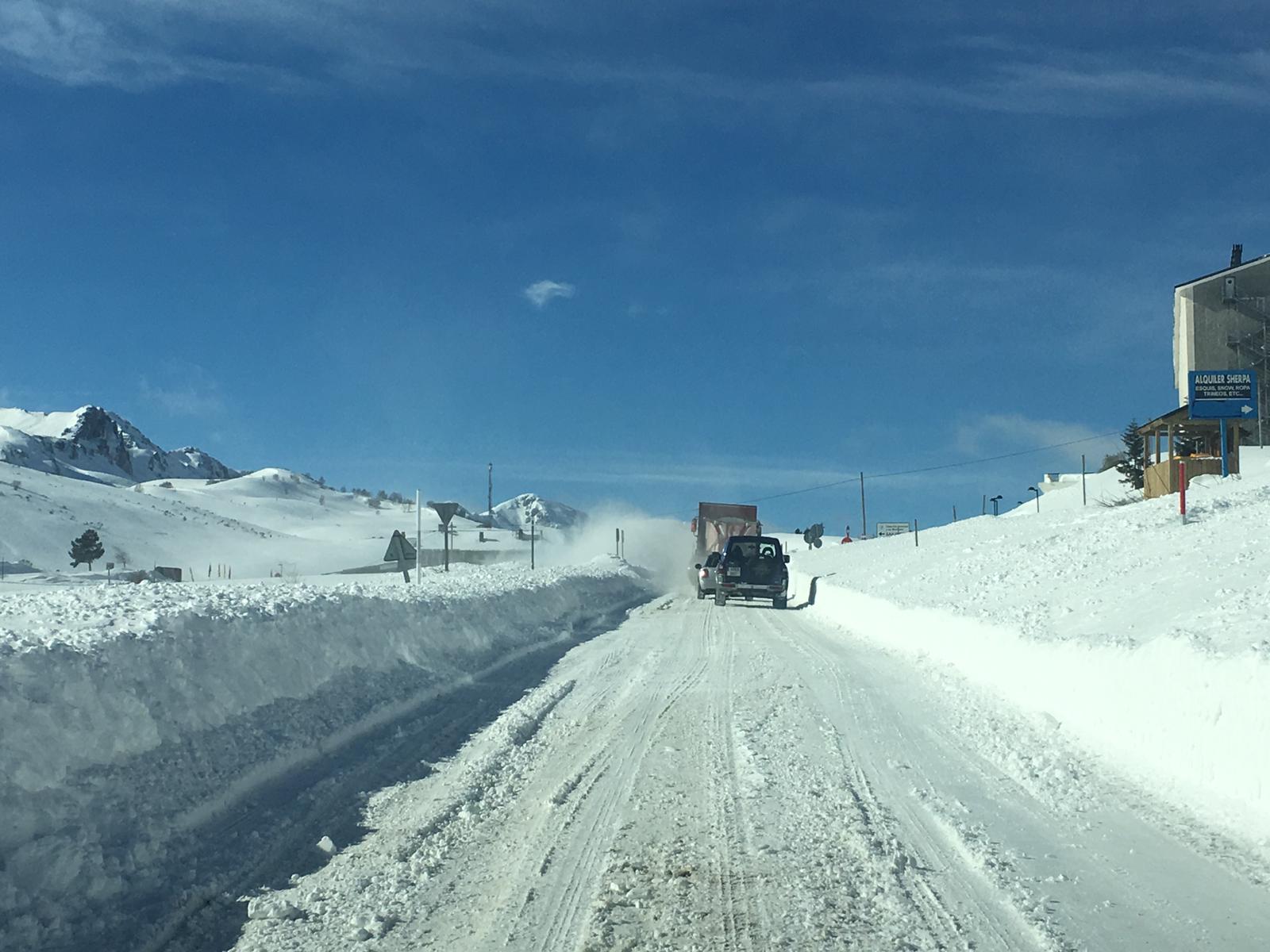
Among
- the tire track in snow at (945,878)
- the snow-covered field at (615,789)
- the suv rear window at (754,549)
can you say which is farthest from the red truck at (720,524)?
the tire track in snow at (945,878)

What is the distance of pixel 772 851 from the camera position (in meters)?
6.40

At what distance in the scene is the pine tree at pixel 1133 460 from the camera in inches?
2120

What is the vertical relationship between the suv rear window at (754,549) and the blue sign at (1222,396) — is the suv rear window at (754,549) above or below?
below

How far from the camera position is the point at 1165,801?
754cm

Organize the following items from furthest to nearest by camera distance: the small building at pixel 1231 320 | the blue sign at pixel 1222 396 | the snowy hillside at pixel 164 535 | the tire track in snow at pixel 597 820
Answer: the snowy hillside at pixel 164 535, the small building at pixel 1231 320, the blue sign at pixel 1222 396, the tire track in snow at pixel 597 820

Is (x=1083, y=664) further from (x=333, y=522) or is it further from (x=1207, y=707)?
(x=333, y=522)

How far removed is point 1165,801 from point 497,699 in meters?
7.66

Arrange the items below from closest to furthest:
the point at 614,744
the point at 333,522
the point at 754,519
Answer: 1. the point at 614,744
2. the point at 754,519
3. the point at 333,522

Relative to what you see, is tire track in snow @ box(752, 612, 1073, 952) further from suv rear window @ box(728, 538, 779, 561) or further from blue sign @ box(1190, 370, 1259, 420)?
blue sign @ box(1190, 370, 1259, 420)

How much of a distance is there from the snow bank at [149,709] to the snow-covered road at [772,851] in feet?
3.55

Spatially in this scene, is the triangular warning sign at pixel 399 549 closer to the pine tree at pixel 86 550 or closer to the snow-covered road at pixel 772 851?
the snow-covered road at pixel 772 851

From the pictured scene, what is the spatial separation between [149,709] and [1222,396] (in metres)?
34.6

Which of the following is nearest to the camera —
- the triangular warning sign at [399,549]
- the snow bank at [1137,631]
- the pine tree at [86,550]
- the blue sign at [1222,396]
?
the snow bank at [1137,631]

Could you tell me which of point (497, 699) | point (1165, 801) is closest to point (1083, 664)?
point (1165, 801)
